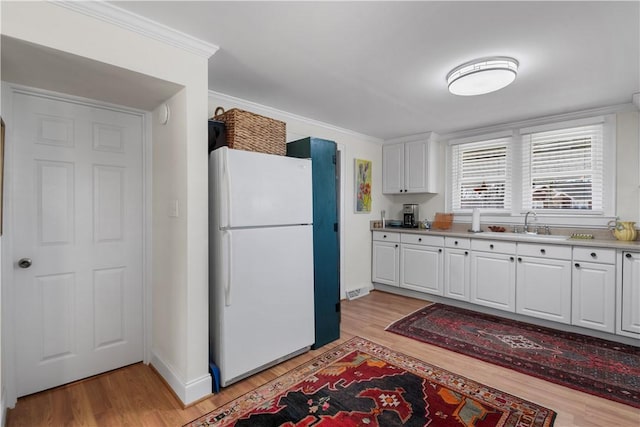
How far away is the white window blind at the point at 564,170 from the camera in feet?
11.2

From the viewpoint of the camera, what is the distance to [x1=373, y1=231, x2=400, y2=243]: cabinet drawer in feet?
14.8

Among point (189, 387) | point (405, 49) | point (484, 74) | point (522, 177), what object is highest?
point (405, 49)

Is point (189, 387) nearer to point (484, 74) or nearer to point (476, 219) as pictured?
point (484, 74)

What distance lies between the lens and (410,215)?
4781 millimetres

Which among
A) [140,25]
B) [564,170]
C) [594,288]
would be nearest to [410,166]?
[564,170]

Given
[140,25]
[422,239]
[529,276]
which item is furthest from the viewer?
[422,239]

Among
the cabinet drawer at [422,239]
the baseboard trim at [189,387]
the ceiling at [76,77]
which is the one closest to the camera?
the ceiling at [76,77]

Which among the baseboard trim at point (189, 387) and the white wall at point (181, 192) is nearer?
the white wall at point (181, 192)

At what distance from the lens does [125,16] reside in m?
1.73

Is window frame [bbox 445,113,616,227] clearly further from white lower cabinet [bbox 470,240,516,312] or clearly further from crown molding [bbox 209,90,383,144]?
crown molding [bbox 209,90,383,144]

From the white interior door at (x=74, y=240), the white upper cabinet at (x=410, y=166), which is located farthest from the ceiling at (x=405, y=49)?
the white upper cabinet at (x=410, y=166)

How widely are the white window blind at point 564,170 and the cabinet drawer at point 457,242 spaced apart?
2.93 ft

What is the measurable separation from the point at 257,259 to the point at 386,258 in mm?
2759

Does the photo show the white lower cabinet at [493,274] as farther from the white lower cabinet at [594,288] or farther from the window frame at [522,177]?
the window frame at [522,177]
